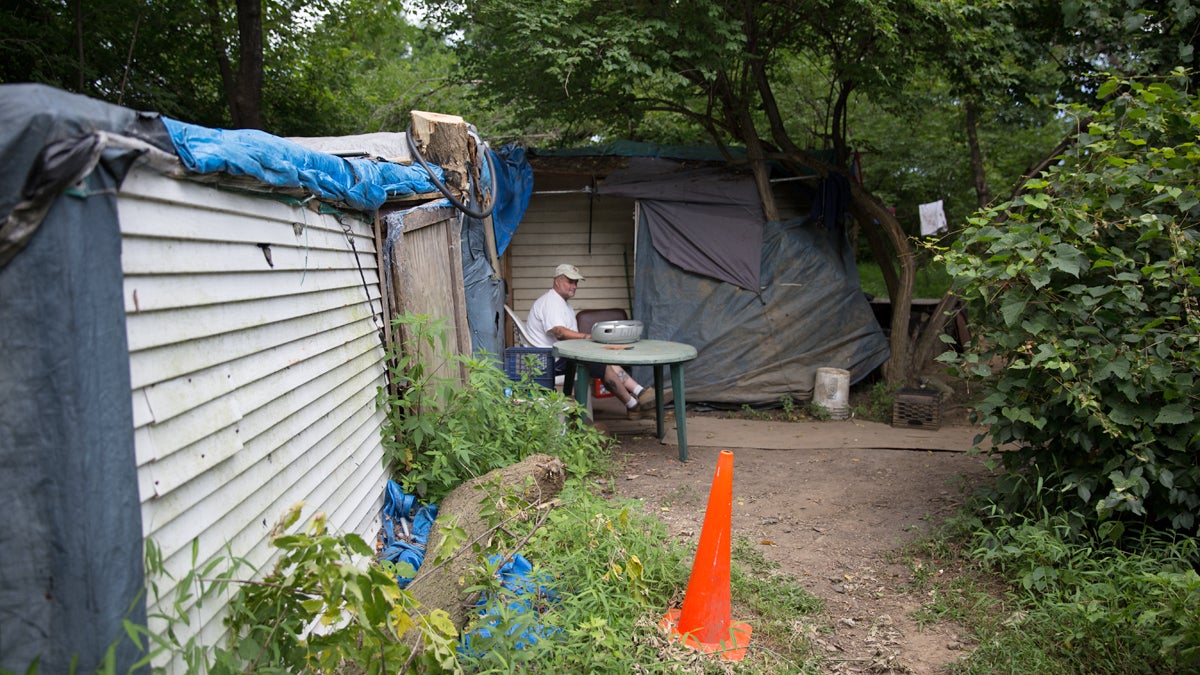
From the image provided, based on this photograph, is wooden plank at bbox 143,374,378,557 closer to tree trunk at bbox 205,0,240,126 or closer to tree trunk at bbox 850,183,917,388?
tree trunk at bbox 850,183,917,388

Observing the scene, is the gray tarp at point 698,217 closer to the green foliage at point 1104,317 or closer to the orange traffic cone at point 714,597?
the green foliage at point 1104,317

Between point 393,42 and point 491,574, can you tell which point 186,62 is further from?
point 393,42

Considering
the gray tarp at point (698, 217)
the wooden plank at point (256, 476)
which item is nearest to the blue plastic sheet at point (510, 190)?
the gray tarp at point (698, 217)

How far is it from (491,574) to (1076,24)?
249 inches

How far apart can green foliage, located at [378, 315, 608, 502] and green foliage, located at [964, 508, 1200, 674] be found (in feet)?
7.36

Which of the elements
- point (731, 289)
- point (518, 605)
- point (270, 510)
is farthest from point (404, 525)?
point (731, 289)

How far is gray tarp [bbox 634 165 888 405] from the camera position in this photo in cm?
787

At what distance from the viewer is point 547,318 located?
6941mm

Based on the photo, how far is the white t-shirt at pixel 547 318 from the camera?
694cm

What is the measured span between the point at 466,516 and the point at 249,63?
19.7 ft

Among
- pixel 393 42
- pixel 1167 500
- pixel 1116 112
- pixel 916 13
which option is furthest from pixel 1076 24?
pixel 393 42

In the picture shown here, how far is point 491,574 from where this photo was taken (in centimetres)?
275

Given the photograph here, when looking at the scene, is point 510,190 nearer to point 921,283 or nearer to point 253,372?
point 253,372

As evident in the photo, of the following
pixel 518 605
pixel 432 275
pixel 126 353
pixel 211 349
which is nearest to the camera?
pixel 126 353
